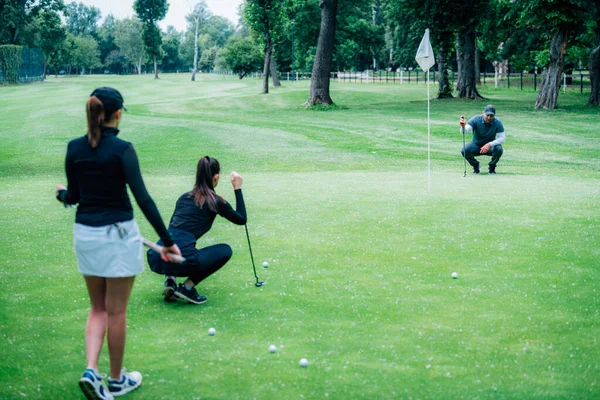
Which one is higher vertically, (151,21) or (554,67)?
(151,21)

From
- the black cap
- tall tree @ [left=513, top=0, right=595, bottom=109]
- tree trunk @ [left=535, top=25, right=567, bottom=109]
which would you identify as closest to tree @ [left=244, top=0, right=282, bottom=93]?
tall tree @ [left=513, top=0, right=595, bottom=109]

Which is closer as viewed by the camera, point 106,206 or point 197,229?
point 106,206

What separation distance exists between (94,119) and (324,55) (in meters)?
40.6

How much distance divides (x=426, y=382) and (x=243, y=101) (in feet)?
162

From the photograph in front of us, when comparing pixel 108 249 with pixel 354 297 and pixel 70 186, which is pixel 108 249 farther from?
pixel 354 297

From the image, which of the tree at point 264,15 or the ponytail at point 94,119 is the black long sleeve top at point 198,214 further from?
the tree at point 264,15

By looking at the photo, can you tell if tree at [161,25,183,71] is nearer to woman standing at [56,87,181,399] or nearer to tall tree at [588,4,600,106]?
tall tree at [588,4,600,106]

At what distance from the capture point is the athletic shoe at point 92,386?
201 inches

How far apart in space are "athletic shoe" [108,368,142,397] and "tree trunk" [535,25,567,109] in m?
38.0

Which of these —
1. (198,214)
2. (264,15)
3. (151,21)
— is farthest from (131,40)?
(198,214)

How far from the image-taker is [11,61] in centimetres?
8519

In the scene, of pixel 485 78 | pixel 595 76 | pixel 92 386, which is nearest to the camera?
pixel 92 386

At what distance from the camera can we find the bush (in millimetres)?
82938

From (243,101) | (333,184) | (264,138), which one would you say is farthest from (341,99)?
(333,184)
